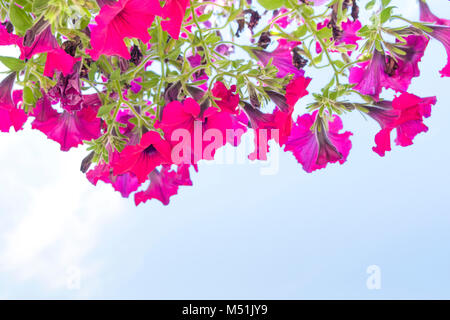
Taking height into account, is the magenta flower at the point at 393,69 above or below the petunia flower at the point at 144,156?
above

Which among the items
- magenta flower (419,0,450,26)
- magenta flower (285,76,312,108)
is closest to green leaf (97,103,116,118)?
magenta flower (285,76,312,108)

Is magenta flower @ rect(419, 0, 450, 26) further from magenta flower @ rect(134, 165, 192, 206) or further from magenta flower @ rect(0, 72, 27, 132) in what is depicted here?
magenta flower @ rect(0, 72, 27, 132)

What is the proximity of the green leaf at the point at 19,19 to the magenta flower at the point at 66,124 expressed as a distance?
15cm

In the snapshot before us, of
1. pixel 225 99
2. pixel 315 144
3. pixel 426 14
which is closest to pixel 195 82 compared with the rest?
pixel 225 99

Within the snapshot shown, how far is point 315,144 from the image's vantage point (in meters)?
0.60

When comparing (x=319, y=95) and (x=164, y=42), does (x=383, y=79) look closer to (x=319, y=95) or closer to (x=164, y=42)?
(x=319, y=95)

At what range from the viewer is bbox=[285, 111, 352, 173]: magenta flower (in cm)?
59

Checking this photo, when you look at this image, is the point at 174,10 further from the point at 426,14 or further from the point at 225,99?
the point at 426,14

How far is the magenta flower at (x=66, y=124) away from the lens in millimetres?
601

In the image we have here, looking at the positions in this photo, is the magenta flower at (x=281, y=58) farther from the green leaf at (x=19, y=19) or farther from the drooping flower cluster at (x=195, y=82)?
the green leaf at (x=19, y=19)

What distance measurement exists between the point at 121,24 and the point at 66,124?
10.2 inches

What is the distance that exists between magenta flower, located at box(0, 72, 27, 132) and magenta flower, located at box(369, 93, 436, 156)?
1.66ft

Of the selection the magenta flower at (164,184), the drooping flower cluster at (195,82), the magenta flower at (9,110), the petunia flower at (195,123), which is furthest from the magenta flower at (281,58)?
the magenta flower at (9,110)
